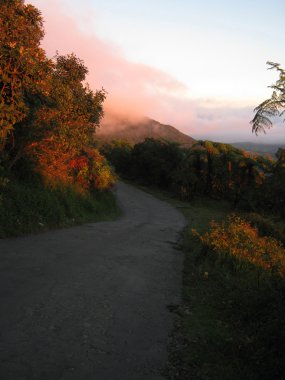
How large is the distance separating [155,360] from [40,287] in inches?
128

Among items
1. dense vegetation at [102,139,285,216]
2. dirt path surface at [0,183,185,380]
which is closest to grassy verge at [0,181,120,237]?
dirt path surface at [0,183,185,380]

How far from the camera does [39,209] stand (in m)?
14.9

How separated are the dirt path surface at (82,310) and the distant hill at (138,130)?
4528 inches

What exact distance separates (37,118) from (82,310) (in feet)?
34.1

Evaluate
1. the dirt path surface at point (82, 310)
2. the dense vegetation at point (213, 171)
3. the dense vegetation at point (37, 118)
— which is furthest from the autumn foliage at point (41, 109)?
the dense vegetation at point (213, 171)

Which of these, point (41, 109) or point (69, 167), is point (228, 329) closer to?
point (41, 109)

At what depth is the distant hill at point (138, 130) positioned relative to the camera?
128 meters

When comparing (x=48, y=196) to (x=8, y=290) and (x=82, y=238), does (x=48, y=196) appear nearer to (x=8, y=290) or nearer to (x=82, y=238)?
(x=82, y=238)

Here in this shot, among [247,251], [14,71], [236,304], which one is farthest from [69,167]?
[236,304]

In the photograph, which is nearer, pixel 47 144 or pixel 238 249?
pixel 238 249

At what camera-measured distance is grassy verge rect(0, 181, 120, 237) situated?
12867 millimetres

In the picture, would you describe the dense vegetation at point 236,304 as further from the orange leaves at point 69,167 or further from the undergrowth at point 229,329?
the orange leaves at point 69,167

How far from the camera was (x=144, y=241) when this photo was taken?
14945mm

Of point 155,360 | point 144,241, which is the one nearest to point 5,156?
point 144,241
